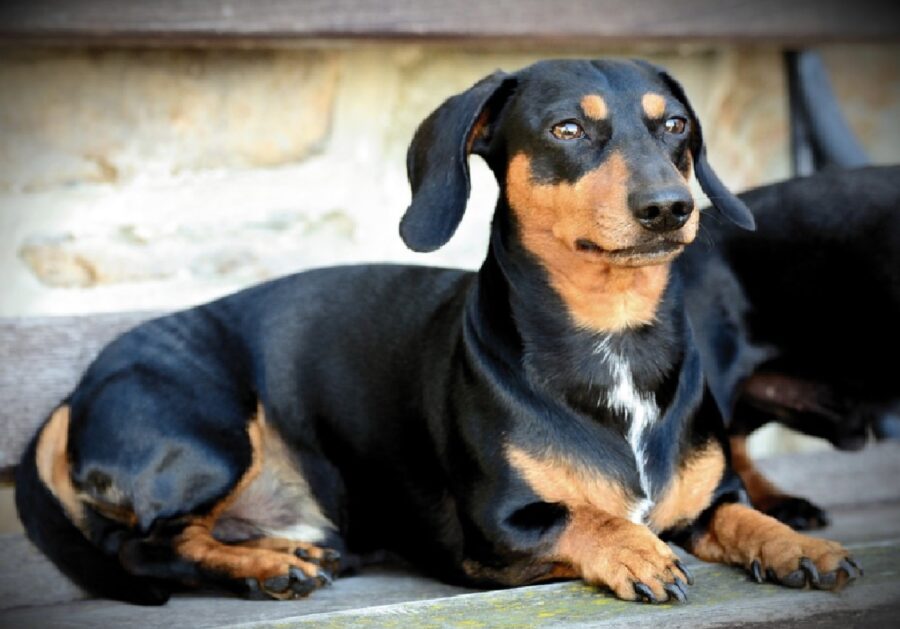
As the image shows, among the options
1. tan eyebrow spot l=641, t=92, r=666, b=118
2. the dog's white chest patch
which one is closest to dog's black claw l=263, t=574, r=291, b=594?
the dog's white chest patch

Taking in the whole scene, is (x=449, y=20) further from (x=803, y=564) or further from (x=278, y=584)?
(x=803, y=564)

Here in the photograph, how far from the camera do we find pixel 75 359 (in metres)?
3.30

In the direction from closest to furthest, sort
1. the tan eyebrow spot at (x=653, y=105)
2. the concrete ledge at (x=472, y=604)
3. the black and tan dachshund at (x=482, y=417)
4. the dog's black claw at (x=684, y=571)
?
the concrete ledge at (x=472, y=604) → the dog's black claw at (x=684, y=571) → the black and tan dachshund at (x=482, y=417) → the tan eyebrow spot at (x=653, y=105)

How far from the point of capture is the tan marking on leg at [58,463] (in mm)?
2934

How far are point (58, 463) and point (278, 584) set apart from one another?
70 centimetres

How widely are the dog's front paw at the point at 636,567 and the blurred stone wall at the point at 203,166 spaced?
1.75 m

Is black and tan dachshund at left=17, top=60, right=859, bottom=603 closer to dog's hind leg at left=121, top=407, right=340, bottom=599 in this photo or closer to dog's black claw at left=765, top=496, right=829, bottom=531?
dog's hind leg at left=121, top=407, right=340, bottom=599

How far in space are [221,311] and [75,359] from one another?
1.32 ft

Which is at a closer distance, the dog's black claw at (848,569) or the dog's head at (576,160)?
the dog's black claw at (848,569)

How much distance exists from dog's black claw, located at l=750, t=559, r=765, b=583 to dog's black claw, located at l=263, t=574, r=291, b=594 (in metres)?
0.95

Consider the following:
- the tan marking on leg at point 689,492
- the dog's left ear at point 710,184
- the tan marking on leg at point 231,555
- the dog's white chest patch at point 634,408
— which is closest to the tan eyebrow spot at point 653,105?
Result: the dog's left ear at point 710,184

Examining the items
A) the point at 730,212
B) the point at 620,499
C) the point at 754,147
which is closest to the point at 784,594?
the point at 620,499

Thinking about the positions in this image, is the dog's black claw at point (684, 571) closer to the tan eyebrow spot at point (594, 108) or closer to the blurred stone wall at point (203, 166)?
the tan eyebrow spot at point (594, 108)

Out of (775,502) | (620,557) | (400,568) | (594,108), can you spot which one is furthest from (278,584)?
(775,502)
